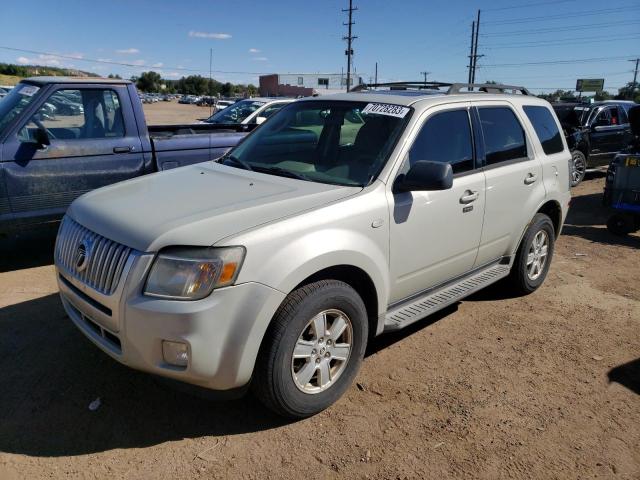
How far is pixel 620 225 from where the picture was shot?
7.62m

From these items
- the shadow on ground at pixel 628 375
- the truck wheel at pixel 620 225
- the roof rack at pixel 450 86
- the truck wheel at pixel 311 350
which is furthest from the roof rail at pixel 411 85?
the truck wheel at pixel 620 225

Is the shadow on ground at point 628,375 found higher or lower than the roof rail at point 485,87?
lower

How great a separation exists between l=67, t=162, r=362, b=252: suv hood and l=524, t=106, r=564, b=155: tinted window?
8.47 ft

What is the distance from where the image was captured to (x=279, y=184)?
10.9ft

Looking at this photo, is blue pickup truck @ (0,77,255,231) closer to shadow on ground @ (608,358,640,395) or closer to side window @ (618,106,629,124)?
shadow on ground @ (608,358,640,395)

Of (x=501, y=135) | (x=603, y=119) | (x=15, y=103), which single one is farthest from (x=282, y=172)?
(x=603, y=119)

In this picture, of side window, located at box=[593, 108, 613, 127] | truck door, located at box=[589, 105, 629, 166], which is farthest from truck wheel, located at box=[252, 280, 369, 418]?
side window, located at box=[593, 108, 613, 127]

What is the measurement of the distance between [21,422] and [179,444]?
96 centimetres

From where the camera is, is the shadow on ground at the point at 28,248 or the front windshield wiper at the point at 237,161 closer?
the front windshield wiper at the point at 237,161

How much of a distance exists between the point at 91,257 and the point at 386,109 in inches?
86.3

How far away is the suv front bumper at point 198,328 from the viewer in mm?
2465

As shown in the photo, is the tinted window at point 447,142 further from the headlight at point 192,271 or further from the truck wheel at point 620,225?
the truck wheel at point 620,225

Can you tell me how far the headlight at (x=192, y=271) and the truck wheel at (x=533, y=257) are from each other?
3189 millimetres

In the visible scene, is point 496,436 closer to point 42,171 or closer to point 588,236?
point 42,171
